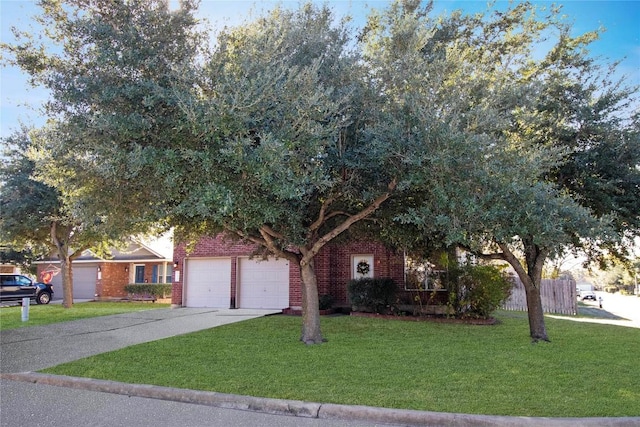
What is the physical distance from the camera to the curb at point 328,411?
489 cm

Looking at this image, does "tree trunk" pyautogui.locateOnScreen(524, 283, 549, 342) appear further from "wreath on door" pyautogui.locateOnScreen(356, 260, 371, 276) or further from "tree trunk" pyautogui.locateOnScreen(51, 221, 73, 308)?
"tree trunk" pyautogui.locateOnScreen(51, 221, 73, 308)

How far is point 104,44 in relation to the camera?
26.2 feet

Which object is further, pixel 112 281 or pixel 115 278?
pixel 115 278

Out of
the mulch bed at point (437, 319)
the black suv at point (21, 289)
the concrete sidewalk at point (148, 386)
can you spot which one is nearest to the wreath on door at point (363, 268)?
the mulch bed at point (437, 319)

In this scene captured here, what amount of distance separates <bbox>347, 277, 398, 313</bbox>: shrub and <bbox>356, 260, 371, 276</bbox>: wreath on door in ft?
4.01

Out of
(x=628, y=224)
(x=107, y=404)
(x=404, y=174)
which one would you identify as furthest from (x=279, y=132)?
(x=628, y=224)

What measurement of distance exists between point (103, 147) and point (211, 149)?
5.94 ft

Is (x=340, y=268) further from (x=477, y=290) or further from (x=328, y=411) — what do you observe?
(x=328, y=411)

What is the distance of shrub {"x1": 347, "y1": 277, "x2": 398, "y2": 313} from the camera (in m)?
15.9

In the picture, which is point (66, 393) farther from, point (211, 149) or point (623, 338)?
point (623, 338)

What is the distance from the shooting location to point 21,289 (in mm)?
25703

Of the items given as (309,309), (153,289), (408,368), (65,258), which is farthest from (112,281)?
(408,368)

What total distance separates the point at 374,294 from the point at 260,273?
5.39 meters

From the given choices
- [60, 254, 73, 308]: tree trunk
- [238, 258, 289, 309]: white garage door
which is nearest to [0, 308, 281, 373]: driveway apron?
[238, 258, 289, 309]: white garage door
